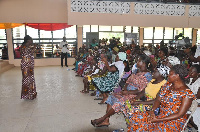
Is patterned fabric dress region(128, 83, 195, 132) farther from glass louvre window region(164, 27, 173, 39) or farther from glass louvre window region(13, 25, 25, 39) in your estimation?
glass louvre window region(164, 27, 173, 39)

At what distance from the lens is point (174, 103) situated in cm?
199

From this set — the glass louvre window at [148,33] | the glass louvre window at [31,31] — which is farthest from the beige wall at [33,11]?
the glass louvre window at [148,33]

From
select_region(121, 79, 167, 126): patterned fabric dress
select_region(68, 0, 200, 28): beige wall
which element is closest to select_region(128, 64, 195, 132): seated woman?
select_region(121, 79, 167, 126): patterned fabric dress

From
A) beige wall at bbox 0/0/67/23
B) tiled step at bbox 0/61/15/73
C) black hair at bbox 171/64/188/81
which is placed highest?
beige wall at bbox 0/0/67/23

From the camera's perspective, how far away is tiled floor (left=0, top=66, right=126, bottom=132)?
10.3ft

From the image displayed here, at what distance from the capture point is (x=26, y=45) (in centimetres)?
432

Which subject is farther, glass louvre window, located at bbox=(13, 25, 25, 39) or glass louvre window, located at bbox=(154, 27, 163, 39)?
glass louvre window, located at bbox=(154, 27, 163, 39)

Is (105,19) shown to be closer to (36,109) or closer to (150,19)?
(150,19)

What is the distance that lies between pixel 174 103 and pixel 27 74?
11.5 feet

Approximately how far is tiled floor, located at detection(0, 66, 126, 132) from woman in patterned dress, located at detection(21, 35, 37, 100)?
20cm

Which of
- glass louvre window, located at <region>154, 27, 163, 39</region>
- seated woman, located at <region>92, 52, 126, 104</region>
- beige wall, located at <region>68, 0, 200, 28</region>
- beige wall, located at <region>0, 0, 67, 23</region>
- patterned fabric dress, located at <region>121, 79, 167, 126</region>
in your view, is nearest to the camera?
patterned fabric dress, located at <region>121, 79, 167, 126</region>

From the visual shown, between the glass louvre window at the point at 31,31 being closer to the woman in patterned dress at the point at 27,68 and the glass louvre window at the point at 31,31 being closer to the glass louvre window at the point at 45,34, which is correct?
the glass louvre window at the point at 45,34

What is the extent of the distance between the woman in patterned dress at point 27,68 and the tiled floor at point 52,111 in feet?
0.64

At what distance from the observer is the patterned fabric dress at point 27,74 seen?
4.34m
